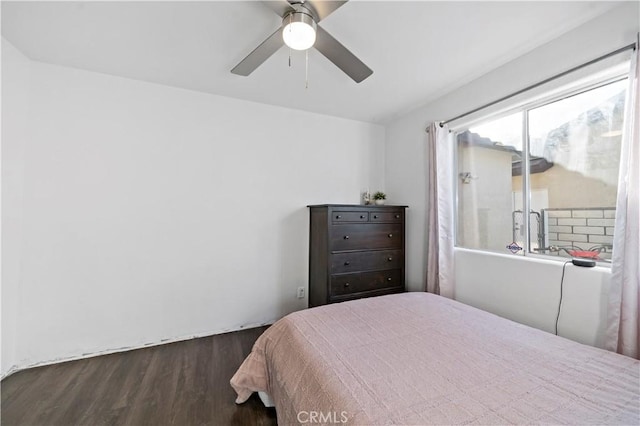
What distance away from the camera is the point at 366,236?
108 inches

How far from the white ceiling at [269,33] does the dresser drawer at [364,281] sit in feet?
6.06

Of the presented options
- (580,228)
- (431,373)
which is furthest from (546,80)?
(431,373)

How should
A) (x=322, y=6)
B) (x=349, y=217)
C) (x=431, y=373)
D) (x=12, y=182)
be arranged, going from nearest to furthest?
(x=431, y=373) → (x=322, y=6) → (x=12, y=182) → (x=349, y=217)

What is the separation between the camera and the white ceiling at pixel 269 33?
5.05ft

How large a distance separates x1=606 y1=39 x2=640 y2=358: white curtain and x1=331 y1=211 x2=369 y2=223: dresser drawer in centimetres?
173

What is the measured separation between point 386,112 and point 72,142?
302cm

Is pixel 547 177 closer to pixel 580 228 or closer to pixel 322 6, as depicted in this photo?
pixel 580 228

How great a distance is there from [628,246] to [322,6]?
2029 millimetres

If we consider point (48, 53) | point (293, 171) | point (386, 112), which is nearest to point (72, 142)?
point (48, 53)

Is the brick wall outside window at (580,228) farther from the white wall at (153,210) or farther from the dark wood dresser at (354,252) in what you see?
the white wall at (153,210)

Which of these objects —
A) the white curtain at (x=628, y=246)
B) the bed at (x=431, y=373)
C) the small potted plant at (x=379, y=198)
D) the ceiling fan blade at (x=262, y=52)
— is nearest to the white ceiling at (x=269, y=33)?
the ceiling fan blade at (x=262, y=52)

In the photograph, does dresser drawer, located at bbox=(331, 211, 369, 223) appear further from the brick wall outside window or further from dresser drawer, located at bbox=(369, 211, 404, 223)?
the brick wall outside window

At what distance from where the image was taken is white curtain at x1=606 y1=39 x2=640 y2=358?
4.54 feet

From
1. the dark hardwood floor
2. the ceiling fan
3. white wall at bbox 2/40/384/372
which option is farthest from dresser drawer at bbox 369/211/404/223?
the dark hardwood floor
